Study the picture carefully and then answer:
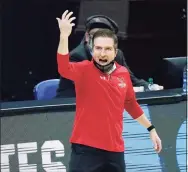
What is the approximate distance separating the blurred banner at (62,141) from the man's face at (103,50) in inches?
41.6

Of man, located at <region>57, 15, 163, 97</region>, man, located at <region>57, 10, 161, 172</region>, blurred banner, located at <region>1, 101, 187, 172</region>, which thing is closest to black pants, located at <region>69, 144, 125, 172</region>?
man, located at <region>57, 10, 161, 172</region>

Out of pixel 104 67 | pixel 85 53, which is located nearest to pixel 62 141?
pixel 85 53

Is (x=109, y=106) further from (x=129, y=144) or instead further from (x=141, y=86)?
(x=141, y=86)

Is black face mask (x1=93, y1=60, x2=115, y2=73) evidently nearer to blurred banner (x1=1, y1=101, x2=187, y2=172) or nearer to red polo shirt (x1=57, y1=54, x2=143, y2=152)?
red polo shirt (x1=57, y1=54, x2=143, y2=152)

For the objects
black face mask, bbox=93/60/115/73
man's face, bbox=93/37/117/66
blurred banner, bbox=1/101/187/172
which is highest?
man's face, bbox=93/37/117/66

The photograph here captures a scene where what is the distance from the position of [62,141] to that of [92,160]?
3.03 ft

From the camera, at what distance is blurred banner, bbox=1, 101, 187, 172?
4441 mm

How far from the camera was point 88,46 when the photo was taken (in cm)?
504

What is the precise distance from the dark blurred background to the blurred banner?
7.66ft

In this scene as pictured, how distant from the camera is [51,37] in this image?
750 cm

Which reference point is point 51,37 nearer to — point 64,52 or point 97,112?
point 97,112

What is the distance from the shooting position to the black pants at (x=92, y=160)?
11.9 ft

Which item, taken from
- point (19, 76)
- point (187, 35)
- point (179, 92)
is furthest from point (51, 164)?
point (187, 35)

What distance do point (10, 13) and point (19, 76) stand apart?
84cm
